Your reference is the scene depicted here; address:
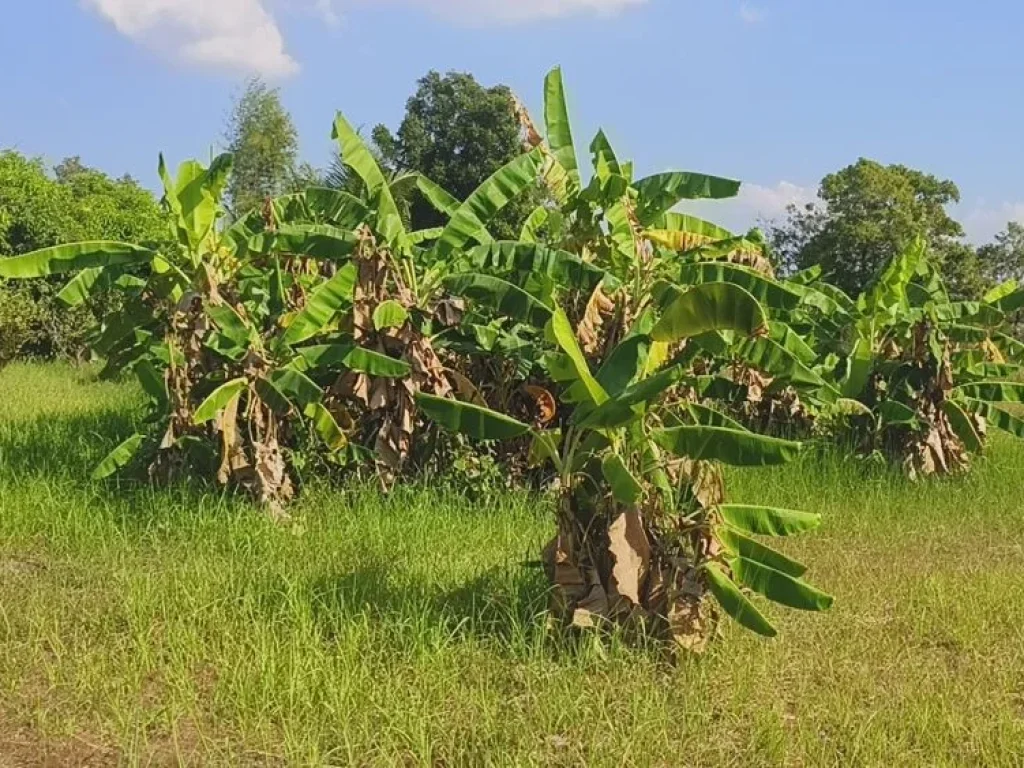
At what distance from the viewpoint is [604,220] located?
8125 millimetres

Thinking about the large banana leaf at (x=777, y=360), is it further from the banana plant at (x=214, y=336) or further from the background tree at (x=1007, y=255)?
the background tree at (x=1007, y=255)

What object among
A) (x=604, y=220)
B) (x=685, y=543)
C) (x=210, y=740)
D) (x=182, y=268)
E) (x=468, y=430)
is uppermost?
(x=604, y=220)

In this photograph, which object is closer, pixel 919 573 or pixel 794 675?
pixel 794 675

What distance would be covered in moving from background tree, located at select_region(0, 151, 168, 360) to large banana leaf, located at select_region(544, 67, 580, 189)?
11508mm

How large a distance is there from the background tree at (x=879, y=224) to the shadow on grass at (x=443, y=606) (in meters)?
28.1

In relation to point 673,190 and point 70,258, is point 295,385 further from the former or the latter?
point 673,190

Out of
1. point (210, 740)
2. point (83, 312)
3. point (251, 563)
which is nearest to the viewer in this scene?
point (210, 740)

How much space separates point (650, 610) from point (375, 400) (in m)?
3.81

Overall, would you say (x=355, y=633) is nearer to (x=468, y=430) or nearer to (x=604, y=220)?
(x=468, y=430)

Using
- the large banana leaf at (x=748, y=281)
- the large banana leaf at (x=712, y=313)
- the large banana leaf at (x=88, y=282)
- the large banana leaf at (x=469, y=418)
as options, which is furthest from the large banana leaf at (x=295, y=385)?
the large banana leaf at (x=712, y=313)

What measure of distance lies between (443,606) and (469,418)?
0.97m

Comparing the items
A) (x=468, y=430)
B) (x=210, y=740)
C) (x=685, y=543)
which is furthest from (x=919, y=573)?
(x=210, y=740)

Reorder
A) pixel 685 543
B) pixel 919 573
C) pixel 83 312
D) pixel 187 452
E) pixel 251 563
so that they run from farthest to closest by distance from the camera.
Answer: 1. pixel 83 312
2. pixel 187 452
3. pixel 919 573
4. pixel 251 563
5. pixel 685 543

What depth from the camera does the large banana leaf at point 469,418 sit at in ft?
15.9
